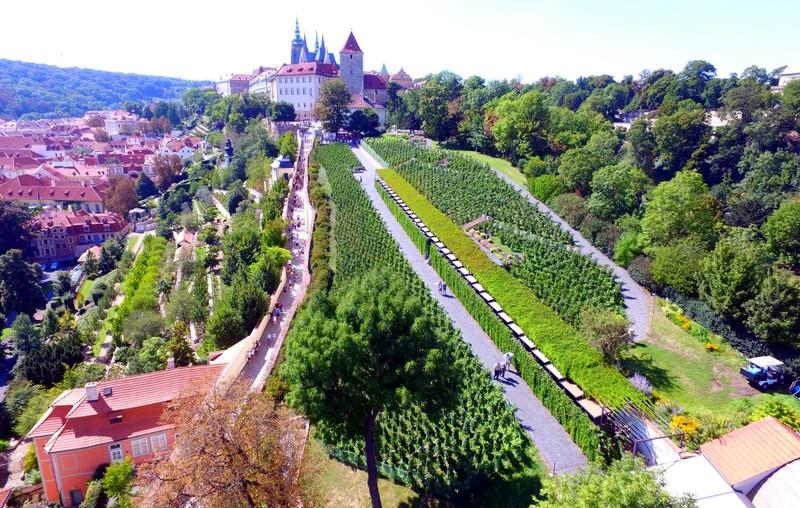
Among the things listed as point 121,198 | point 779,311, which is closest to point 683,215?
point 779,311

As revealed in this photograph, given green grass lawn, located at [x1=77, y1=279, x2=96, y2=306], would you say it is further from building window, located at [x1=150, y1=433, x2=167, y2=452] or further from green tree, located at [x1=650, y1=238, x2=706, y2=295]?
green tree, located at [x1=650, y1=238, x2=706, y2=295]

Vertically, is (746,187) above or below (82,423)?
above

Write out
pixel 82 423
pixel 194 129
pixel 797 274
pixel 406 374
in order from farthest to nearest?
pixel 194 129
pixel 797 274
pixel 82 423
pixel 406 374

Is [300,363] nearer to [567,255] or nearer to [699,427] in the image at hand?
[699,427]

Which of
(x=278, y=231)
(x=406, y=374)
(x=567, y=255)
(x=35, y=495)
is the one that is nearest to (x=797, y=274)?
(x=567, y=255)

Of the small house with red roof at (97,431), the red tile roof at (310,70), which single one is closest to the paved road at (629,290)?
the small house with red roof at (97,431)

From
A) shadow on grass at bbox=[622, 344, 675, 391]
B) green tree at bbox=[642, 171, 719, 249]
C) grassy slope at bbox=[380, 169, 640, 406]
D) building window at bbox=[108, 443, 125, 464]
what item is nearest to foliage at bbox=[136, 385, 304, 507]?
building window at bbox=[108, 443, 125, 464]
